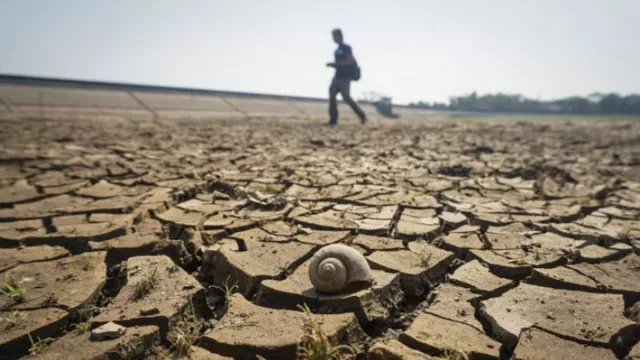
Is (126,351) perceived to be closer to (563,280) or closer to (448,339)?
(448,339)

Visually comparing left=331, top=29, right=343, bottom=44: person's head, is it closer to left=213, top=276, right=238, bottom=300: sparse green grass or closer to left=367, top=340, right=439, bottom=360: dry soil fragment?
left=213, top=276, right=238, bottom=300: sparse green grass

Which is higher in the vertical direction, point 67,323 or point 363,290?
point 363,290

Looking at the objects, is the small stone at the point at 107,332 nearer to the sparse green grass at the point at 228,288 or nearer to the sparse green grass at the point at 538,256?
the sparse green grass at the point at 228,288

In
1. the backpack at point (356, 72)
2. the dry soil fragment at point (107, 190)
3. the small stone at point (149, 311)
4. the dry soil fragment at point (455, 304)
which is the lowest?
the dry soil fragment at point (455, 304)

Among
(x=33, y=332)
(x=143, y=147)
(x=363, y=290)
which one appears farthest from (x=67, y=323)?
(x=143, y=147)

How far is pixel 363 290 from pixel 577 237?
153cm

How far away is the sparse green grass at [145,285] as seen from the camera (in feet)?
5.33

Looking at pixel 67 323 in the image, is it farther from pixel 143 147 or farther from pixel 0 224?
pixel 143 147

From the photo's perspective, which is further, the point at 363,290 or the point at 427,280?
the point at 427,280

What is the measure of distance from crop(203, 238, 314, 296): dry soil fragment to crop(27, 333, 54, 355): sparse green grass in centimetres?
69

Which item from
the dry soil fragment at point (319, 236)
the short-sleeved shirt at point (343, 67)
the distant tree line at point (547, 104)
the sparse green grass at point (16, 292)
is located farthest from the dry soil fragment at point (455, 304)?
the distant tree line at point (547, 104)

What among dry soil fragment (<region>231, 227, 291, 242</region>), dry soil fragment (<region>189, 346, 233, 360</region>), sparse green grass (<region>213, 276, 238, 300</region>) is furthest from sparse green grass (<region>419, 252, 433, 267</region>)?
dry soil fragment (<region>189, 346, 233, 360</region>)

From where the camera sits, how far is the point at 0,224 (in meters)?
2.44

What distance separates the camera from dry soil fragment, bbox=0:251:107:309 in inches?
62.2
